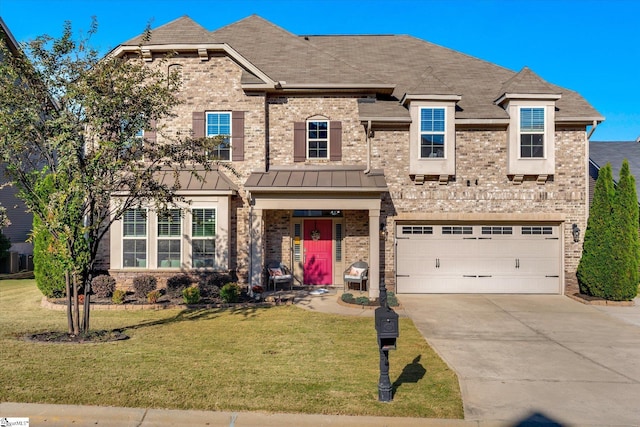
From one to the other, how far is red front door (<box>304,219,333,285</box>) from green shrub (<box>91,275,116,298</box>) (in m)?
6.01

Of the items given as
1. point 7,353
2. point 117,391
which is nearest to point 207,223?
point 7,353

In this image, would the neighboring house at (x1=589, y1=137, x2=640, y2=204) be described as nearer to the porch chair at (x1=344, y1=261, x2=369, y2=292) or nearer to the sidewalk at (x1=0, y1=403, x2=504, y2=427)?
the porch chair at (x1=344, y1=261, x2=369, y2=292)

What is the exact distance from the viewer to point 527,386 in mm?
6504

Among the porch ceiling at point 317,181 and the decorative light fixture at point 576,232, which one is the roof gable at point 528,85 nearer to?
the decorative light fixture at point 576,232

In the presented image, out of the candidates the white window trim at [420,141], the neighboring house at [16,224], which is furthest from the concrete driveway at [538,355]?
the neighboring house at [16,224]

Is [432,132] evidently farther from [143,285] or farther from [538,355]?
[143,285]

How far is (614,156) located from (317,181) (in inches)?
585

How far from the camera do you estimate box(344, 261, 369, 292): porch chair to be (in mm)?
13742

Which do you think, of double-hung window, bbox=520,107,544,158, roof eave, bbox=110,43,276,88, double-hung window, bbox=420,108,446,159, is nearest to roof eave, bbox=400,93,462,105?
double-hung window, bbox=420,108,446,159

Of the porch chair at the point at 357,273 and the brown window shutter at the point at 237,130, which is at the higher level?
the brown window shutter at the point at 237,130

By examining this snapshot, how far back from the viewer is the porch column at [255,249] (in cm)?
1380

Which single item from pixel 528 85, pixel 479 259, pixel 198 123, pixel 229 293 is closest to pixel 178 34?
pixel 198 123

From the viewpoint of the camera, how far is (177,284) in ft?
43.3

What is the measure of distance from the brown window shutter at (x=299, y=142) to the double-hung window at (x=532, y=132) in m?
6.97
